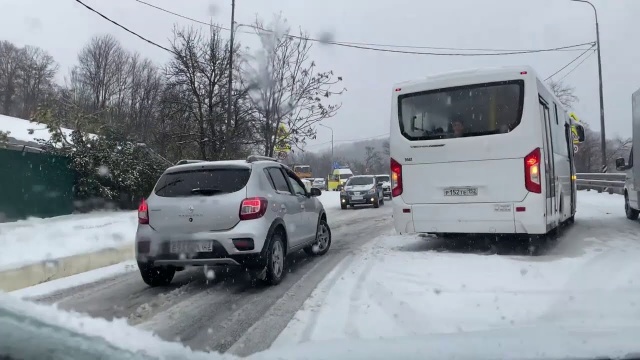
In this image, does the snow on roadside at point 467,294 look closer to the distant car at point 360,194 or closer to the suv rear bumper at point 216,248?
the suv rear bumper at point 216,248

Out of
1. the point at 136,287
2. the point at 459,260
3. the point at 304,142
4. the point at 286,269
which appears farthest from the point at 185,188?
the point at 304,142

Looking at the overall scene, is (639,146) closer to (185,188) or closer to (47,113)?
(185,188)

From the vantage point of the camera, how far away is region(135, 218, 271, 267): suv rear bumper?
584 centimetres

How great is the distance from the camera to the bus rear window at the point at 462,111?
24.3ft

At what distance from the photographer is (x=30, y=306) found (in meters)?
2.89

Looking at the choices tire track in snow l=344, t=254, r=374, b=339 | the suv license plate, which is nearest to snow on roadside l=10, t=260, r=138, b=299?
the suv license plate

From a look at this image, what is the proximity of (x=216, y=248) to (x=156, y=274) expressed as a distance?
3.96 feet

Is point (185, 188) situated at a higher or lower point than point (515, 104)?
lower

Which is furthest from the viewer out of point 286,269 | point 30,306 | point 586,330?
point 286,269

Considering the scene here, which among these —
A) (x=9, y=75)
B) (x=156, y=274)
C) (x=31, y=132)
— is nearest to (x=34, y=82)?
(x=9, y=75)

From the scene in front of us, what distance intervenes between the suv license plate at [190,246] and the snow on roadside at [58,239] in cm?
294

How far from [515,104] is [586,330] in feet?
14.1

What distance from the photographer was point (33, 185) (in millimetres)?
13500

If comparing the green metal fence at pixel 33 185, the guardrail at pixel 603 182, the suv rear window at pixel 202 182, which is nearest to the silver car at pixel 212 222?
the suv rear window at pixel 202 182
